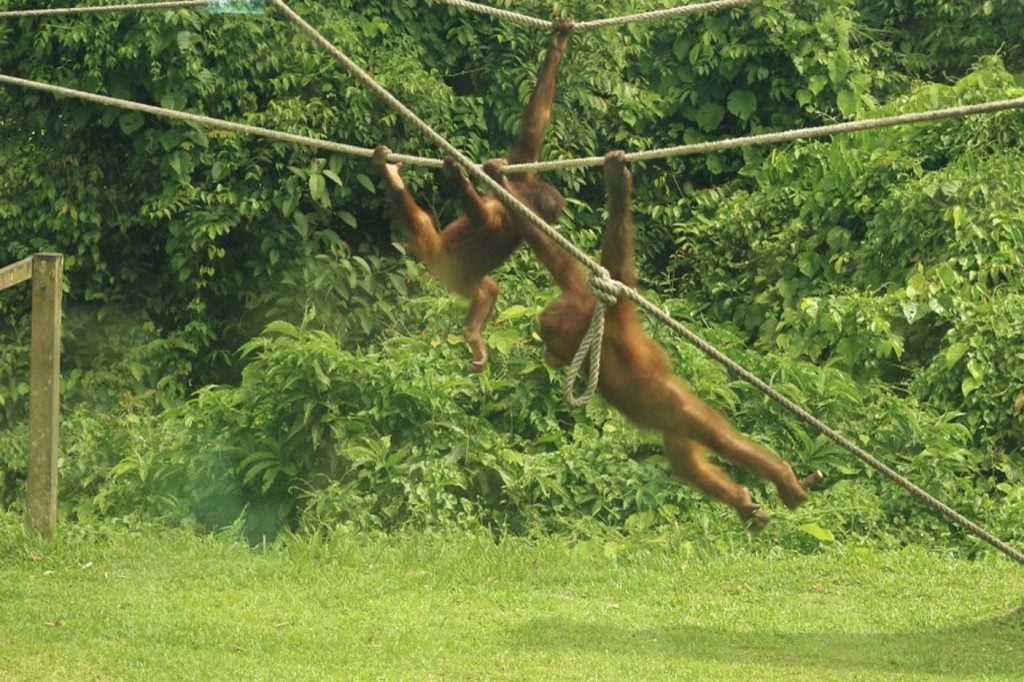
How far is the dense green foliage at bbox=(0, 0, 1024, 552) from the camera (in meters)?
7.24

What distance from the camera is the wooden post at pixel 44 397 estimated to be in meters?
6.80

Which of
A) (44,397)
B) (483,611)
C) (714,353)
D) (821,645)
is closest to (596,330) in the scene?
(714,353)

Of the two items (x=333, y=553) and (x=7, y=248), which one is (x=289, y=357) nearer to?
(x=333, y=553)

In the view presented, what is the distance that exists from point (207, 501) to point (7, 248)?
8.75ft

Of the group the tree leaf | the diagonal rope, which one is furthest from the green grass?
the tree leaf

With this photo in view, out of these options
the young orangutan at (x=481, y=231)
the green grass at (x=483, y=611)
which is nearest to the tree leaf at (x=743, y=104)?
the green grass at (x=483, y=611)

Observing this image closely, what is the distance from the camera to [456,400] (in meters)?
7.59

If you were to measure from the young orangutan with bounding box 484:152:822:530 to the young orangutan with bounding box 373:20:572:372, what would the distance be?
1.59 feet

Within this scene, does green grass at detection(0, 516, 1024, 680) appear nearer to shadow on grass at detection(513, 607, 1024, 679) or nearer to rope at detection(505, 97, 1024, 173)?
shadow on grass at detection(513, 607, 1024, 679)

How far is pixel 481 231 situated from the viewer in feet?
18.7

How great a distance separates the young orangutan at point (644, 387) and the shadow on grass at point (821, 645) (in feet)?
2.09

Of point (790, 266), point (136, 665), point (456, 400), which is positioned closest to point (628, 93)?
point (790, 266)

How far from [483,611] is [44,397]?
233cm

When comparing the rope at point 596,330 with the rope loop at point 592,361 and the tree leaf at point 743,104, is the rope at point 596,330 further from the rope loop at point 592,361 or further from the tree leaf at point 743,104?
the tree leaf at point 743,104
